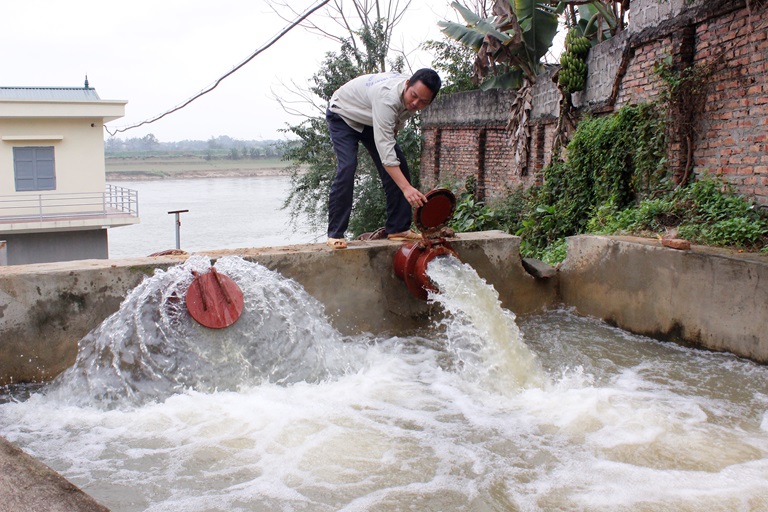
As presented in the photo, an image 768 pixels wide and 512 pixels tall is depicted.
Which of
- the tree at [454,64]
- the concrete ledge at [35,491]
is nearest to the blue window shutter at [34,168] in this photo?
the tree at [454,64]

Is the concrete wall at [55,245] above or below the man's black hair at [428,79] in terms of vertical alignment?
below

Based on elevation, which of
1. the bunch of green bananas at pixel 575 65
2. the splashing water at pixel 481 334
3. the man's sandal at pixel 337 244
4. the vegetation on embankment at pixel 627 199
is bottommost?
the splashing water at pixel 481 334

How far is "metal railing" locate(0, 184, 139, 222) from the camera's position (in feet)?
62.0

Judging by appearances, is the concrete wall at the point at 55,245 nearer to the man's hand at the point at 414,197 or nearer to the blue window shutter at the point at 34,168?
the blue window shutter at the point at 34,168

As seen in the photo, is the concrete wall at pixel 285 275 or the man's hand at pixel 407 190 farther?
the man's hand at pixel 407 190

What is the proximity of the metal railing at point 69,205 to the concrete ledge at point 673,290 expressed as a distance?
638 inches

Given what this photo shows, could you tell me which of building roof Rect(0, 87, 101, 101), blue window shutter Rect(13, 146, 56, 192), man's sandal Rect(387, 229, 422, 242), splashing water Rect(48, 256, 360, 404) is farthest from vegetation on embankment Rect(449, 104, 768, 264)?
building roof Rect(0, 87, 101, 101)

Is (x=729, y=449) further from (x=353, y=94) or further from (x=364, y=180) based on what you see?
(x=364, y=180)

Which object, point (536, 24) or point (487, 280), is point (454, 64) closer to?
point (536, 24)

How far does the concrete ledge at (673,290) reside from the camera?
181 inches

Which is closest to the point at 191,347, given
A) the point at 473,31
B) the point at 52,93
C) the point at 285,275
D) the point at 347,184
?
the point at 285,275

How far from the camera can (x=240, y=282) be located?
184 inches

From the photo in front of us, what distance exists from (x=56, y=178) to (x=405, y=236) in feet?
→ 55.3

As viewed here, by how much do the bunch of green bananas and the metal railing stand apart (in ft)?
45.8
